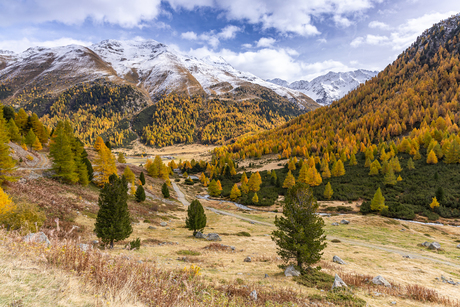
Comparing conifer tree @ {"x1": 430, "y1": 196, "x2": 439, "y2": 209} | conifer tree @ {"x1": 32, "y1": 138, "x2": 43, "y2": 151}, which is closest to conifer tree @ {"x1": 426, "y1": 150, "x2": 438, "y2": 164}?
conifer tree @ {"x1": 430, "y1": 196, "x2": 439, "y2": 209}

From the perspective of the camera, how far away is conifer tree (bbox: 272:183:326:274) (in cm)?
1166

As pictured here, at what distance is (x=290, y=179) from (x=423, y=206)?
32.6 meters

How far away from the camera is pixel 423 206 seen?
155 feet

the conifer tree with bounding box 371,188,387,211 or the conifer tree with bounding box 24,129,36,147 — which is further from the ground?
the conifer tree with bounding box 24,129,36,147

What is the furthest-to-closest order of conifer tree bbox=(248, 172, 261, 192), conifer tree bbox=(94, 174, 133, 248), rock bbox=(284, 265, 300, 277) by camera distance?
conifer tree bbox=(248, 172, 261, 192) < conifer tree bbox=(94, 174, 133, 248) < rock bbox=(284, 265, 300, 277)

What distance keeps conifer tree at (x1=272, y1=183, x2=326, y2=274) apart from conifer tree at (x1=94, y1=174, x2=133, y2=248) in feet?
37.8

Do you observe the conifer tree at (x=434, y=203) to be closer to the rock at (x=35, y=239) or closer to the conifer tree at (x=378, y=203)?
the conifer tree at (x=378, y=203)

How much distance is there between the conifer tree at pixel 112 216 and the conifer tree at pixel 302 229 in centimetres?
1152

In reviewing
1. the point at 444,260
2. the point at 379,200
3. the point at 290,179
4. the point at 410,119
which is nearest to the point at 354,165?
the point at 290,179

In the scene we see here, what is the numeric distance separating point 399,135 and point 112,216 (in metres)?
126

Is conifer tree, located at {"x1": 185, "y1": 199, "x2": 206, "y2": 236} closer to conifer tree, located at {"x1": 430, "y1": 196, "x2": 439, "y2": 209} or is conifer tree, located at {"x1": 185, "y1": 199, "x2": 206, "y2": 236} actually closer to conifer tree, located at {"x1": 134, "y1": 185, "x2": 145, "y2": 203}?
conifer tree, located at {"x1": 134, "y1": 185, "x2": 145, "y2": 203}

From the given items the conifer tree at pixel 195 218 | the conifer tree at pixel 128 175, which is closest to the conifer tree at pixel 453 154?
the conifer tree at pixel 195 218

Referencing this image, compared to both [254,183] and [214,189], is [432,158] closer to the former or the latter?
[254,183]

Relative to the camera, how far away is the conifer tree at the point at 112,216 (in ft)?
48.2
